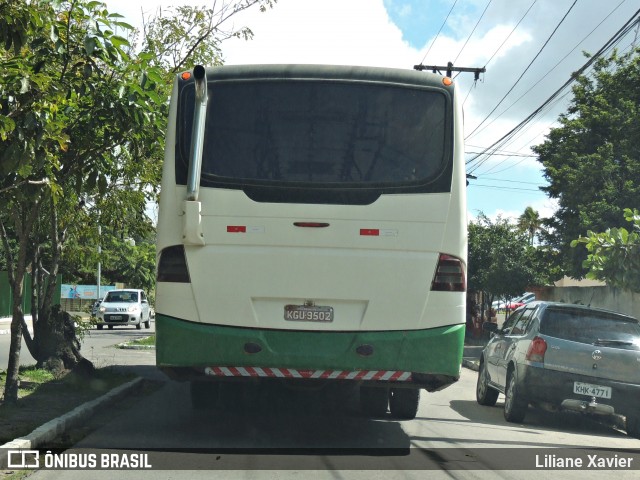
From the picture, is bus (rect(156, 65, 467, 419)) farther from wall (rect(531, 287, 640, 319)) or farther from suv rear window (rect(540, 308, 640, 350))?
wall (rect(531, 287, 640, 319))

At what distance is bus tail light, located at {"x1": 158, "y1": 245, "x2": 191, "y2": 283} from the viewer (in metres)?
8.05

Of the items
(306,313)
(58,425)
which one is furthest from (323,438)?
(58,425)

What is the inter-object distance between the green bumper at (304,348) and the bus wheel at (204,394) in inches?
65.1

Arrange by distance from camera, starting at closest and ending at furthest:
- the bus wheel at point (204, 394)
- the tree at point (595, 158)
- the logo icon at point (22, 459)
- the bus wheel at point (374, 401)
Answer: the logo icon at point (22, 459)
the bus wheel at point (204, 394)
the bus wheel at point (374, 401)
the tree at point (595, 158)

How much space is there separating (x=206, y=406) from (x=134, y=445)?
1.57m

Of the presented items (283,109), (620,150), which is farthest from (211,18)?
(620,150)

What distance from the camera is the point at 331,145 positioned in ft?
26.7

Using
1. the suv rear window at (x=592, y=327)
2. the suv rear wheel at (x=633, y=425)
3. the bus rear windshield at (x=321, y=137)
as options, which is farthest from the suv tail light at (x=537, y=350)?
the bus rear windshield at (x=321, y=137)

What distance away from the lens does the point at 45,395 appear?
11039mm

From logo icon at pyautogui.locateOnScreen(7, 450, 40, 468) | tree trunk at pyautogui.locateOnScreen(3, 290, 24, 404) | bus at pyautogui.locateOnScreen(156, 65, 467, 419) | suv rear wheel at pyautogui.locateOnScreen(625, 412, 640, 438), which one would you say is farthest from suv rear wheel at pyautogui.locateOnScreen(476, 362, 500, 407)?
logo icon at pyautogui.locateOnScreen(7, 450, 40, 468)

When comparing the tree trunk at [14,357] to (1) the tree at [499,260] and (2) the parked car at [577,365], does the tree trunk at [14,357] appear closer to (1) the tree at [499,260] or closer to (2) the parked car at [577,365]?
(2) the parked car at [577,365]

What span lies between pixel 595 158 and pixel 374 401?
69.8ft

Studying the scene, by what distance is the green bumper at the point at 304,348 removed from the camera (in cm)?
801

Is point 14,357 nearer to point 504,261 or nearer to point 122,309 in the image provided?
point 504,261
